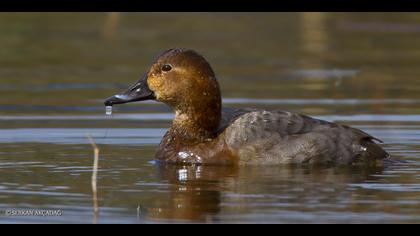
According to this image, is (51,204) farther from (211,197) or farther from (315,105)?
(315,105)

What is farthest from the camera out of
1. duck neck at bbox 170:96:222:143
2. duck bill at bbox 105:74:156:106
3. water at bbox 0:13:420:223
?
duck bill at bbox 105:74:156:106

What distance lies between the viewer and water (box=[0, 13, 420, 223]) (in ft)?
28.1

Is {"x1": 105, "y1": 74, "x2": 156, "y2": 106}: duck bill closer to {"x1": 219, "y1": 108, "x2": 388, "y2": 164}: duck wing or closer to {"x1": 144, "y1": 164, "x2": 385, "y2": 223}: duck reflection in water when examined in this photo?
{"x1": 144, "y1": 164, "x2": 385, "y2": 223}: duck reflection in water

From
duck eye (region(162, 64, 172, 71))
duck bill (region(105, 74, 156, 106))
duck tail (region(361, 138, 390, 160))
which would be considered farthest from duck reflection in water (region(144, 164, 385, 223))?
duck eye (region(162, 64, 172, 71))

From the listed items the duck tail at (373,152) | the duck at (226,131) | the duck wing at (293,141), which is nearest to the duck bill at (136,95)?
the duck at (226,131)

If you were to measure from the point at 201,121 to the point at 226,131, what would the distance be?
13.2 inches

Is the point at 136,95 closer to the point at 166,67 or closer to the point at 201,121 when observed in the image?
the point at 166,67

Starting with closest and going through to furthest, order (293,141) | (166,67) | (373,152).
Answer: (293,141) → (373,152) → (166,67)

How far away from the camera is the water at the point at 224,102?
8.58m

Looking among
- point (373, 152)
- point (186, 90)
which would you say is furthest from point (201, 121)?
point (373, 152)

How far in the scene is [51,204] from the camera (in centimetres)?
855

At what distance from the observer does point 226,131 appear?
10570mm
